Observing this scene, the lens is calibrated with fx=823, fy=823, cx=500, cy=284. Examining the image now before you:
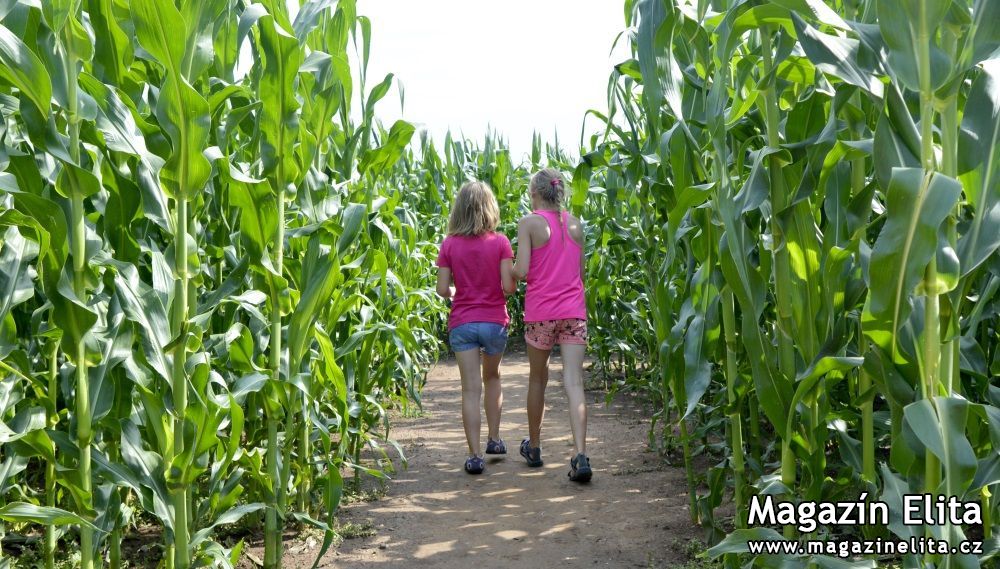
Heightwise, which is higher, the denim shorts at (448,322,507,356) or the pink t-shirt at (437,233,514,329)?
the pink t-shirt at (437,233,514,329)

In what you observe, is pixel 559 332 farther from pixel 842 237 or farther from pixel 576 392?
pixel 842 237

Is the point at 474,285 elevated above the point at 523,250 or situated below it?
below

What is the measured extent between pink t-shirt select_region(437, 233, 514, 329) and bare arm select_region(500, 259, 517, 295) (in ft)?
0.09

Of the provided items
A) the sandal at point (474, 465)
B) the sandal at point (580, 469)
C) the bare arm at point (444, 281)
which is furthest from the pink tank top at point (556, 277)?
the sandal at point (474, 465)

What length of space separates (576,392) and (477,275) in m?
1.01

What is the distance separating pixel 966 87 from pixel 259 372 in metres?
2.93

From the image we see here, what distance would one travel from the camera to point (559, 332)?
5.39 metres

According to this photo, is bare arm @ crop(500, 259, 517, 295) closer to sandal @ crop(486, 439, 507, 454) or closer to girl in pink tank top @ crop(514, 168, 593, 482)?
A: girl in pink tank top @ crop(514, 168, 593, 482)

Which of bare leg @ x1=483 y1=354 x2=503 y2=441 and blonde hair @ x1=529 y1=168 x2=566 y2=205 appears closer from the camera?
blonde hair @ x1=529 y1=168 x2=566 y2=205

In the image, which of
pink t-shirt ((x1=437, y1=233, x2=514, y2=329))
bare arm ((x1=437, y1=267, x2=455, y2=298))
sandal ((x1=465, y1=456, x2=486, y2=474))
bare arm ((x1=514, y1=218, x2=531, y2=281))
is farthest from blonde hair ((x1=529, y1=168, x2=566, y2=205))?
sandal ((x1=465, y1=456, x2=486, y2=474))

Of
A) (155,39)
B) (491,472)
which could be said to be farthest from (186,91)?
(491,472)

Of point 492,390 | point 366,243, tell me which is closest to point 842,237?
point 366,243

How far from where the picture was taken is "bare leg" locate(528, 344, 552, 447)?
5.45 m

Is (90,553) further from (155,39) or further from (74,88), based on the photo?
(155,39)
